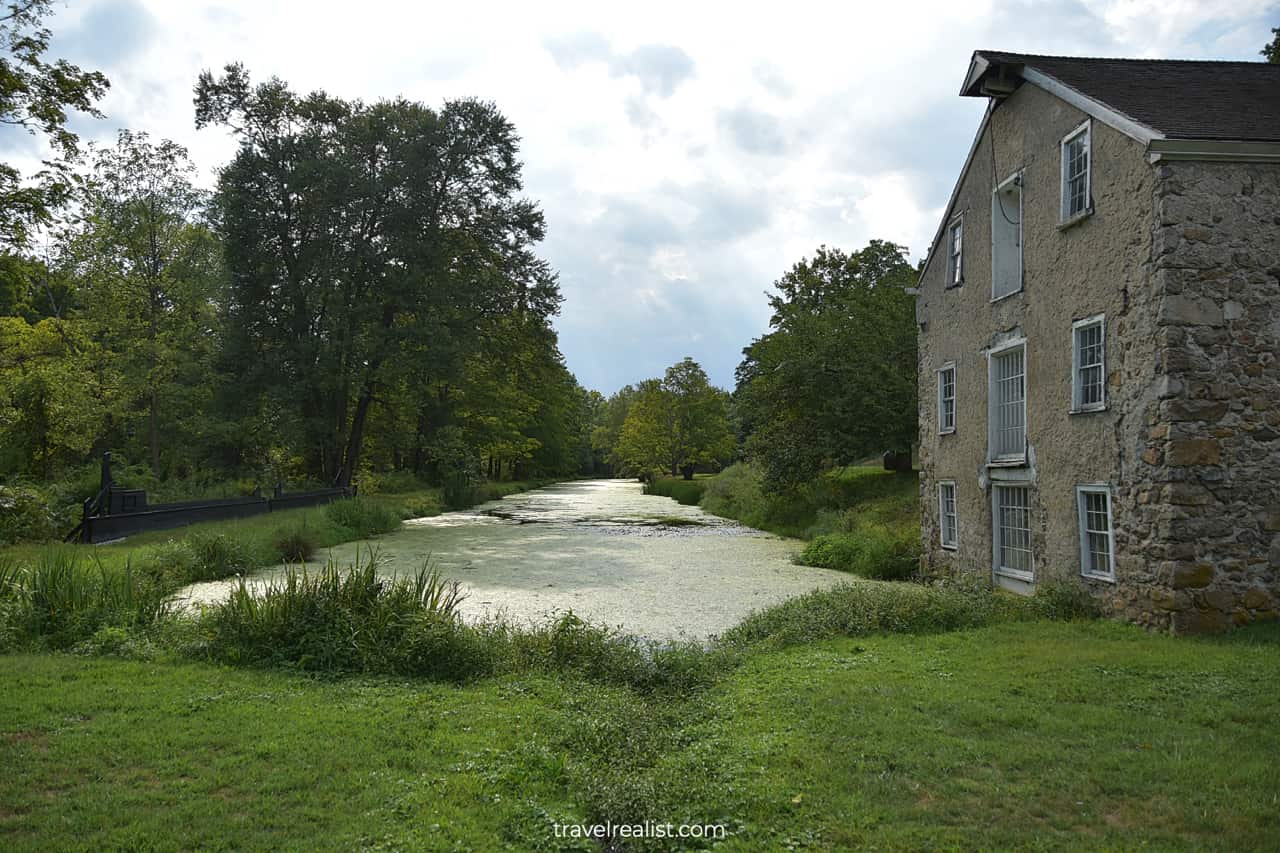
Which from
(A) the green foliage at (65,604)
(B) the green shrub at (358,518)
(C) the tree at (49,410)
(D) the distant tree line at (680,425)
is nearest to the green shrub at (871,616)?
(A) the green foliage at (65,604)

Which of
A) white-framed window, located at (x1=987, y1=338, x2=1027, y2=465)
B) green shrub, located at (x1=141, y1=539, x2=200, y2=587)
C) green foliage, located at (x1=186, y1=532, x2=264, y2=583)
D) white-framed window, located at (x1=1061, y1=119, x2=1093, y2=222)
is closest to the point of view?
white-framed window, located at (x1=1061, y1=119, x2=1093, y2=222)

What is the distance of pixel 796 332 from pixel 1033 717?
2076 cm

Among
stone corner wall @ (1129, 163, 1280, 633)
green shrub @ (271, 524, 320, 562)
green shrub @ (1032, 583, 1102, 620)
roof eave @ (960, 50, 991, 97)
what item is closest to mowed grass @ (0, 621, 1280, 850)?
stone corner wall @ (1129, 163, 1280, 633)

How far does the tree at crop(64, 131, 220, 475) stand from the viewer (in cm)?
2377

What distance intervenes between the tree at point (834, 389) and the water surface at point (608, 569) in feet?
8.89

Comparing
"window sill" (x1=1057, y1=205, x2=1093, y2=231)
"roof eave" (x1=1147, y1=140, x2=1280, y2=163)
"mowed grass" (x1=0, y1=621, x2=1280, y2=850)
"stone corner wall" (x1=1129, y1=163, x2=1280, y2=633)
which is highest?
"roof eave" (x1=1147, y1=140, x2=1280, y2=163)

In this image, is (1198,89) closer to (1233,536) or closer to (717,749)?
(1233,536)

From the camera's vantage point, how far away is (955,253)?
565 inches

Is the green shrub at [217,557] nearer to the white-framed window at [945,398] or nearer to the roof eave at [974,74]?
the white-framed window at [945,398]

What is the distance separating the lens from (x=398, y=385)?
30.4 metres

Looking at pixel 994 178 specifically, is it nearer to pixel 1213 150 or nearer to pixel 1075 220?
pixel 1075 220

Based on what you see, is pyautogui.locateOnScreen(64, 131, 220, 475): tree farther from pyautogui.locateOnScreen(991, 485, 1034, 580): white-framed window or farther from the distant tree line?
the distant tree line

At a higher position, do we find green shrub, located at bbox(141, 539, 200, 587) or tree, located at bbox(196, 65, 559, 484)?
tree, located at bbox(196, 65, 559, 484)

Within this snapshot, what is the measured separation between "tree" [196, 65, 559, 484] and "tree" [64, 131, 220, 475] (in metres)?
2.91
